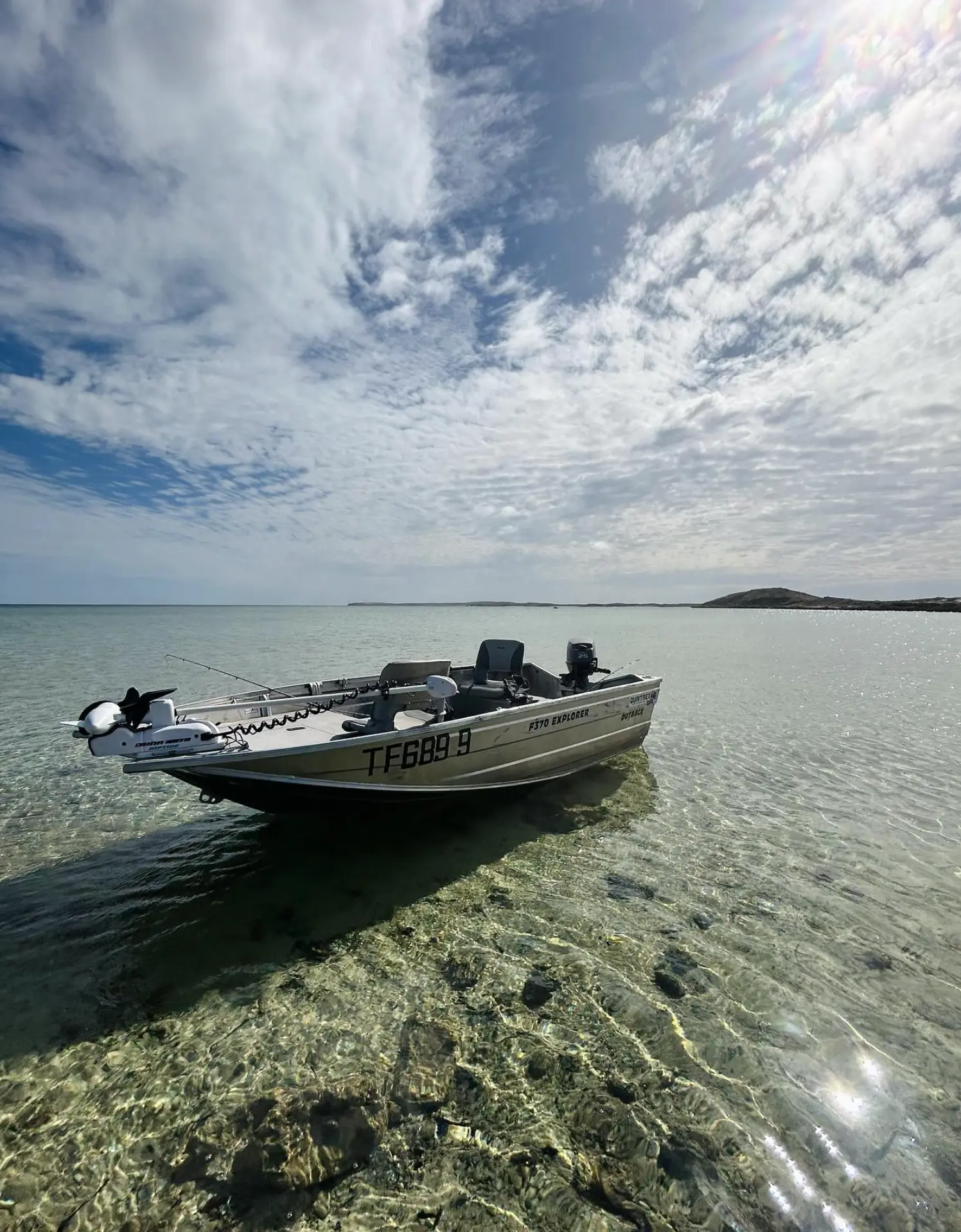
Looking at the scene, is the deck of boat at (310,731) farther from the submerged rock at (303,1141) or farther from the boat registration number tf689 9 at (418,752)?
the submerged rock at (303,1141)

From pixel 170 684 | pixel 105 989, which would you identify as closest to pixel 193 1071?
pixel 105 989

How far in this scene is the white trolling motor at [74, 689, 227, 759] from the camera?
629 cm

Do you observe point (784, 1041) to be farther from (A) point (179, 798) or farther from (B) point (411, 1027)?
(A) point (179, 798)

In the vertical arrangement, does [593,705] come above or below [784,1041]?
above

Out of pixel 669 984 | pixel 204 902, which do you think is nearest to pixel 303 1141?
pixel 669 984

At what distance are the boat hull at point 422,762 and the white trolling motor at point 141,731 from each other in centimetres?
33

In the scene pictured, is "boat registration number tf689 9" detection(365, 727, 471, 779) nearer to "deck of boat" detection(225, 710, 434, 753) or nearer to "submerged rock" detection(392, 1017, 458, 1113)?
"deck of boat" detection(225, 710, 434, 753)

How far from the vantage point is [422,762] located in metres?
7.86

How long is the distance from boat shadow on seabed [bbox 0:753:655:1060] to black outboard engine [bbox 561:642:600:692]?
3.65 metres

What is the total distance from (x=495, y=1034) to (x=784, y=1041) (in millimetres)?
2535

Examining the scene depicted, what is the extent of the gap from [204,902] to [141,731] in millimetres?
2290

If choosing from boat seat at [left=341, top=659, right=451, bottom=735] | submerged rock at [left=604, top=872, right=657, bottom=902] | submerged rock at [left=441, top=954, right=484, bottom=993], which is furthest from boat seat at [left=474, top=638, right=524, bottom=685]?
submerged rock at [left=441, top=954, right=484, bottom=993]

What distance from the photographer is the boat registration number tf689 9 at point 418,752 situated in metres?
7.31

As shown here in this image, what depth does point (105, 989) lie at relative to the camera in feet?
17.0
